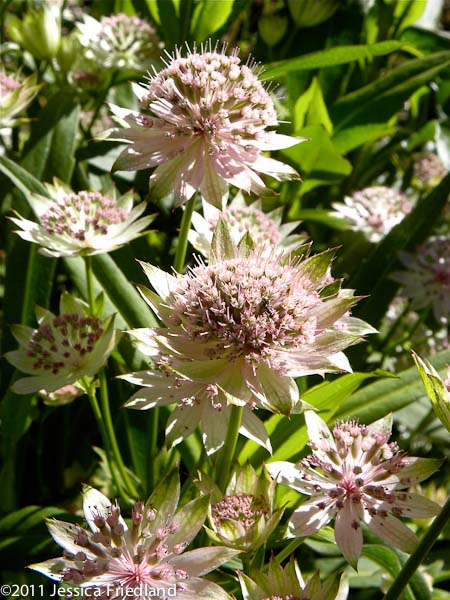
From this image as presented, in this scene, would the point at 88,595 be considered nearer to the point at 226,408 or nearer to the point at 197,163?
the point at 226,408

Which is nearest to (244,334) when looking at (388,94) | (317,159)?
(317,159)

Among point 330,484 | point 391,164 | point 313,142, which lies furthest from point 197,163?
point 391,164

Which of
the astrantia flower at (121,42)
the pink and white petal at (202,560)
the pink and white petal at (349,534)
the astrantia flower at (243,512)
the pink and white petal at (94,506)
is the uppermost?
the astrantia flower at (121,42)

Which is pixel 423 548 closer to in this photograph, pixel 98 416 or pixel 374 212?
pixel 98 416

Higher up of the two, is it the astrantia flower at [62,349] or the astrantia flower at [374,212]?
the astrantia flower at [374,212]

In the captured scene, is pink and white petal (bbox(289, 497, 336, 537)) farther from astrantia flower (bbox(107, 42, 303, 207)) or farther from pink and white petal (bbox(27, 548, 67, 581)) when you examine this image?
astrantia flower (bbox(107, 42, 303, 207))

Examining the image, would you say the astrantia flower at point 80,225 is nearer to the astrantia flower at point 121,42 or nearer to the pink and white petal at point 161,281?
the pink and white petal at point 161,281

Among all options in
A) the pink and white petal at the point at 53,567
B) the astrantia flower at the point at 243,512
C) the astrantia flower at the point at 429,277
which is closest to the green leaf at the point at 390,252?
the astrantia flower at the point at 429,277

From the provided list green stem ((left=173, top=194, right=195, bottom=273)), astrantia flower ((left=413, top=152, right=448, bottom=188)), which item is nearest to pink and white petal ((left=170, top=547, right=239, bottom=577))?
green stem ((left=173, top=194, right=195, bottom=273))
